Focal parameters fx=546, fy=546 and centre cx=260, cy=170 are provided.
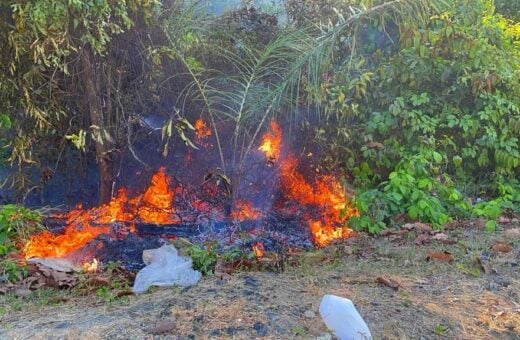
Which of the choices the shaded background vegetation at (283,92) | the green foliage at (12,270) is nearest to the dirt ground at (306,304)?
the green foliage at (12,270)

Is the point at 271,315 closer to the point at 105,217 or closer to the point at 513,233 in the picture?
the point at 105,217

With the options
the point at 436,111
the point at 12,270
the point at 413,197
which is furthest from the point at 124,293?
the point at 436,111

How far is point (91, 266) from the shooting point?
4.05 meters

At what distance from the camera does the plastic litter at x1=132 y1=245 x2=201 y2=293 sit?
3627mm

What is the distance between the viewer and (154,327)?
2.91 m

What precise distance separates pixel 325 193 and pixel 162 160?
162cm

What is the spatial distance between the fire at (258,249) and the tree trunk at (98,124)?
5.20ft

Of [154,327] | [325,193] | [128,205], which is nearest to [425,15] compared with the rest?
[325,193]

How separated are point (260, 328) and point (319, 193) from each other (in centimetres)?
259

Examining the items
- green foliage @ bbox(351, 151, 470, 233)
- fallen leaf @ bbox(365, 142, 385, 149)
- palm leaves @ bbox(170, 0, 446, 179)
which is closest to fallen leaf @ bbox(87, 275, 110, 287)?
palm leaves @ bbox(170, 0, 446, 179)

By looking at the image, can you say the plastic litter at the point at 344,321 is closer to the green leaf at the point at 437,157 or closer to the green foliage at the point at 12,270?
the green foliage at the point at 12,270

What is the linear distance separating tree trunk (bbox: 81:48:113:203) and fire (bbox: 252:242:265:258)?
5.20 ft

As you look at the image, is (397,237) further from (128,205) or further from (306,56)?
(128,205)

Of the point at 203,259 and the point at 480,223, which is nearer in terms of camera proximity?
the point at 203,259
